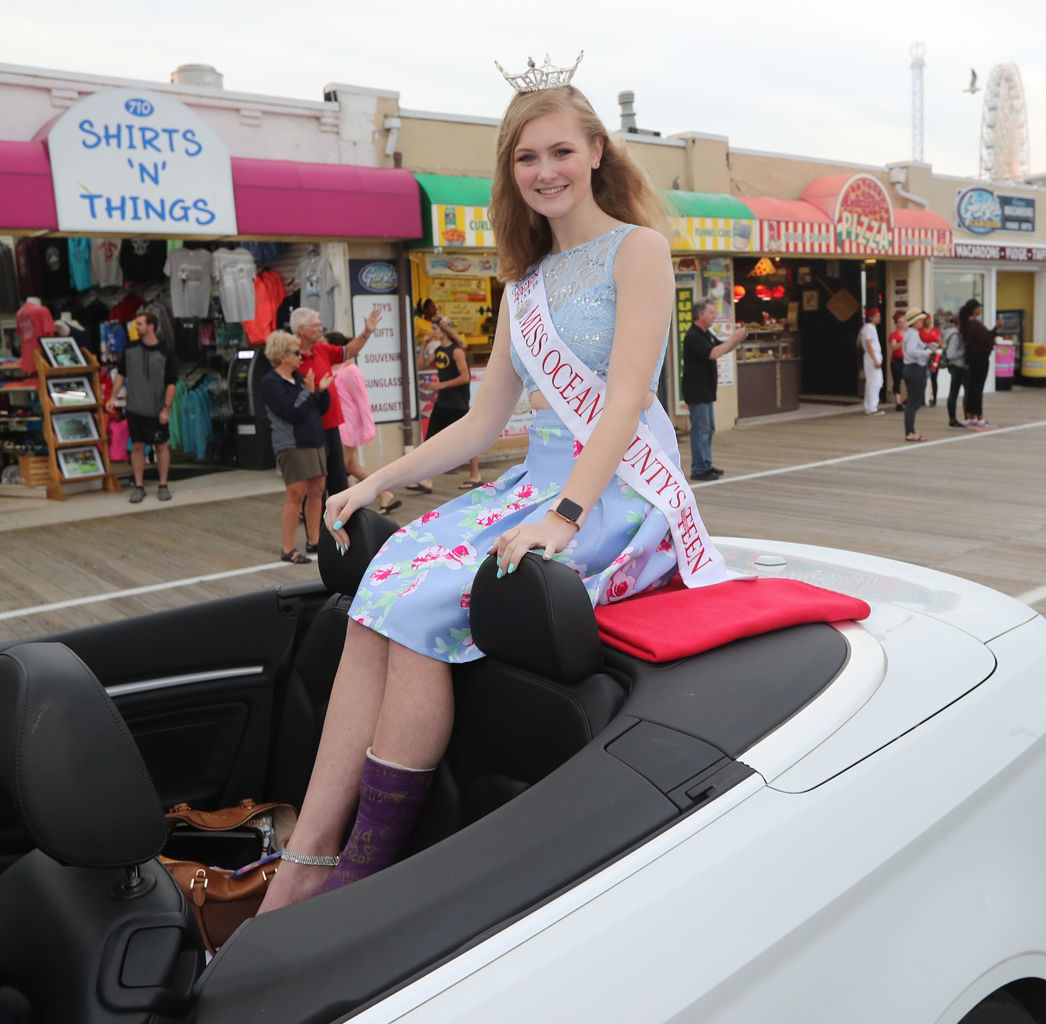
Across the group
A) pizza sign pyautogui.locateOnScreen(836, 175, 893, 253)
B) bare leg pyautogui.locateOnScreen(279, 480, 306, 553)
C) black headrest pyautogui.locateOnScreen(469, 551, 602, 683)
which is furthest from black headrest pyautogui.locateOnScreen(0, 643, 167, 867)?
pizza sign pyautogui.locateOnScreen(836, 175, 893, 253)

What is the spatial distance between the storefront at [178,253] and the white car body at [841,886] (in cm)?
872

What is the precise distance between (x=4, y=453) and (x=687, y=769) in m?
11.9

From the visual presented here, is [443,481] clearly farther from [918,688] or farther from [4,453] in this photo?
[918,688]

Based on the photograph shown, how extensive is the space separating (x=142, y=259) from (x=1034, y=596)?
374 inches

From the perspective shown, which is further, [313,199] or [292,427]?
[313,199]

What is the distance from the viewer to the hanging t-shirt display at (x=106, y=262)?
10977 mm

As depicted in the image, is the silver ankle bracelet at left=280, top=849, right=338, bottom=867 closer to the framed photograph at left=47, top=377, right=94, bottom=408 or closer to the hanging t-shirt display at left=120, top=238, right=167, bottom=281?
the framed photograph at left=47, top=377, right=94, bottom=408

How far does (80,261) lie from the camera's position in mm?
10766

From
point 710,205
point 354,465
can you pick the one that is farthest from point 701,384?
point 710,205

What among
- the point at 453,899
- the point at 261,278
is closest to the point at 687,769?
the point at 453,899

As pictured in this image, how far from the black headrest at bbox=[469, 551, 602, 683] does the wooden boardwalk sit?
453 cm

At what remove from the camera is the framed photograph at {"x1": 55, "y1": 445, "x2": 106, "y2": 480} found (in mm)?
10555

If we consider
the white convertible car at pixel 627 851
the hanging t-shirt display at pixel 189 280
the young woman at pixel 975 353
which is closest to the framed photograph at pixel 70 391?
the hanging t-shirt display at pixel 189 280

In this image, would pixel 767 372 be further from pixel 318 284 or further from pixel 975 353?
pixel 318 284
